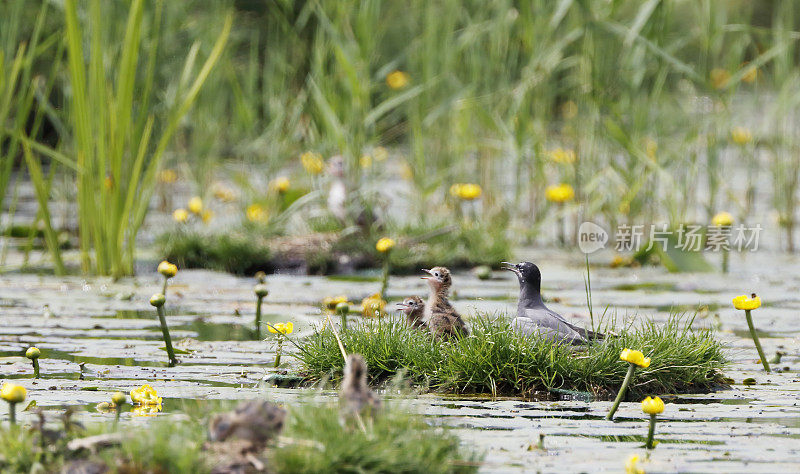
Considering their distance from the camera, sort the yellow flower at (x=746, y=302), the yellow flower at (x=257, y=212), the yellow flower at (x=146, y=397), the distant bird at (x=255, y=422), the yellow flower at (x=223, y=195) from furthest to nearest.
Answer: the yellow flower at (x=223, y=195), the yellow flower at (x=257, y=212), the yellow flower at (x=746, y=302), the yellow flower at (x=146, y=397), the distant bird at (x=255, y=422)

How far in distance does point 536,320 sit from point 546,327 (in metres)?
0.06

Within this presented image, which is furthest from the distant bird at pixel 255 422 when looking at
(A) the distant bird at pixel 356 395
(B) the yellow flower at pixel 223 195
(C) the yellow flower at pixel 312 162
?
(B) the yellow flower at pixel 223 195

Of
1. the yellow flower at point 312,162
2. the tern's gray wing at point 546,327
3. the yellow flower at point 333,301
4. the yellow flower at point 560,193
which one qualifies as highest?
the yellow flower at point 312,162

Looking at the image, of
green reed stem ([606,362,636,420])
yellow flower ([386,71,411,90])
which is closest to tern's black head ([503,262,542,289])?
green reed stem ([606,362,636,420])

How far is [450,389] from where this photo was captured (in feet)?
14.6

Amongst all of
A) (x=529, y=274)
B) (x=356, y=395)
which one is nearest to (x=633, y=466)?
(x=356, y=395)

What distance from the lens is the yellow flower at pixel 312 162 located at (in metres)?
8.54

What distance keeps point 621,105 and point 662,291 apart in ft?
5.71

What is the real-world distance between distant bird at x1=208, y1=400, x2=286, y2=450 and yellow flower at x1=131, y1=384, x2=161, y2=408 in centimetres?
102

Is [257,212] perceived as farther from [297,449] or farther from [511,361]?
[297,449]

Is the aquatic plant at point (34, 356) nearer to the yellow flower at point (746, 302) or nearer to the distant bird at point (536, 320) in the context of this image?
the distant bird at point (536, 320)

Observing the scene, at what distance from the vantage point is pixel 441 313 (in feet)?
16.3

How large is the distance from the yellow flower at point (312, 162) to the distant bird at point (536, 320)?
3.81m

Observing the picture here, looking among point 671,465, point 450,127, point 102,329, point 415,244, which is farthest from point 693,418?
point 450,127
